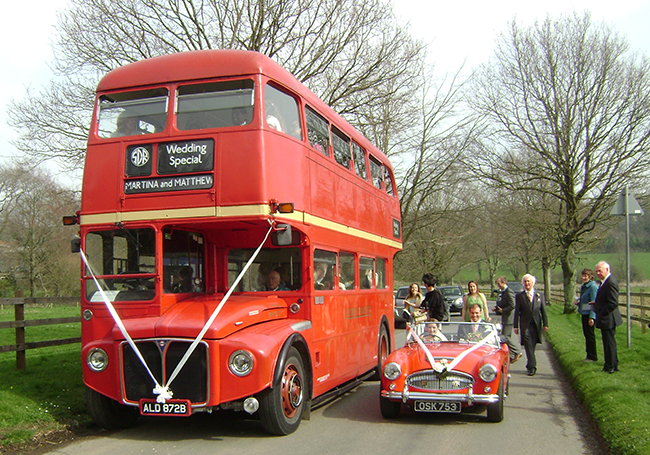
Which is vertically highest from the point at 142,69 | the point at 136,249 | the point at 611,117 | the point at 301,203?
the point at 611,117

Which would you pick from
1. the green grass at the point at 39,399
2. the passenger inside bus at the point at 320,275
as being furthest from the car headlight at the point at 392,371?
the green grass at the point at 39,399

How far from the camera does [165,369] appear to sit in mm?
6723

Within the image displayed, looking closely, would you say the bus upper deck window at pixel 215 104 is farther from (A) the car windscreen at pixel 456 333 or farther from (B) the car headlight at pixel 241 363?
(A) the car windscreen at pixel 456 333

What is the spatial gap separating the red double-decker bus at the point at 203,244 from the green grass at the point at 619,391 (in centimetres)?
341

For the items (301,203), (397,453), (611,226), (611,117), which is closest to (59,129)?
(301,203)

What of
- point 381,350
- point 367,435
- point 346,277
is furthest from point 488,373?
point 381,350

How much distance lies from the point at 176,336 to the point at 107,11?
44.3 ft

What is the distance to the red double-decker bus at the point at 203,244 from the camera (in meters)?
6.75

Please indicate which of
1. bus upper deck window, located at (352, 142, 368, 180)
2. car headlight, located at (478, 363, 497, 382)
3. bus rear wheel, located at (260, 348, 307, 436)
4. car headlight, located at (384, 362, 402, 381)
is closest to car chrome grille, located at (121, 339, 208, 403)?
bus rear wheel, located at (260, 348, 307, 436)

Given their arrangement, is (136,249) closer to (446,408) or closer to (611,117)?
(446,408)

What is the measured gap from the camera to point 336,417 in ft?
27.1

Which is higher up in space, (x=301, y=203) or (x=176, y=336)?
(x=301, y=203)

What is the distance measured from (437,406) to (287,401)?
1770mm

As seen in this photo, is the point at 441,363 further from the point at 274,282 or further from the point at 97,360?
the point at 97,360
